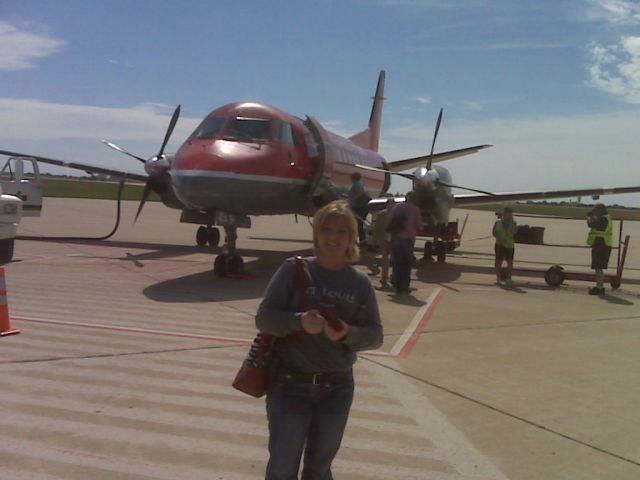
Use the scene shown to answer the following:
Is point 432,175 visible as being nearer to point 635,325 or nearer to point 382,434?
point 635,325

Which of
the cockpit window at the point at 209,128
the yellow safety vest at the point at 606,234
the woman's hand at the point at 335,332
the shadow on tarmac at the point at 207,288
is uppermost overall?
the cockpit window at the point at 209,128

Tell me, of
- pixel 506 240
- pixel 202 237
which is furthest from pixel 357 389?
pixel 202 237

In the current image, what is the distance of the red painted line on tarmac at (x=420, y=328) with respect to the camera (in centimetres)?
685

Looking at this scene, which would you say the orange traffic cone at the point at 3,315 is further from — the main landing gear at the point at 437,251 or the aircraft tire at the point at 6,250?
the main landing gear at the point at 437,251

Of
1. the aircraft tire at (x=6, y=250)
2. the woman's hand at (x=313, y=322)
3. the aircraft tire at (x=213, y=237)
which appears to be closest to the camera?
the woman's hand at (x=313, y=322)

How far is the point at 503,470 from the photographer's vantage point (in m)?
3.92

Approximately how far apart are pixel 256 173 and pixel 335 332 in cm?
914

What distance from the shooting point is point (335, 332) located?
8.66 feet

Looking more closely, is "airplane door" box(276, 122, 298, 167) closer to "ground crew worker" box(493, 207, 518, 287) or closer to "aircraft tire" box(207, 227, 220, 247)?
"ground crew worker" box(493, 207, 518, 287)

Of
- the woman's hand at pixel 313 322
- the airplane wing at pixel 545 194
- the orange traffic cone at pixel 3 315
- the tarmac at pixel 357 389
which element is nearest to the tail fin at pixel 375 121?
the airplane wing at pixel 545 194

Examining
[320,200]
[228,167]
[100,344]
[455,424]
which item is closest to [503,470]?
[455,424]

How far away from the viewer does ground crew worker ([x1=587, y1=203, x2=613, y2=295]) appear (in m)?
11.9

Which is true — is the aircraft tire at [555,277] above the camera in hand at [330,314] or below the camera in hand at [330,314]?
below

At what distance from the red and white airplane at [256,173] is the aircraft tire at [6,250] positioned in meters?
3.41
